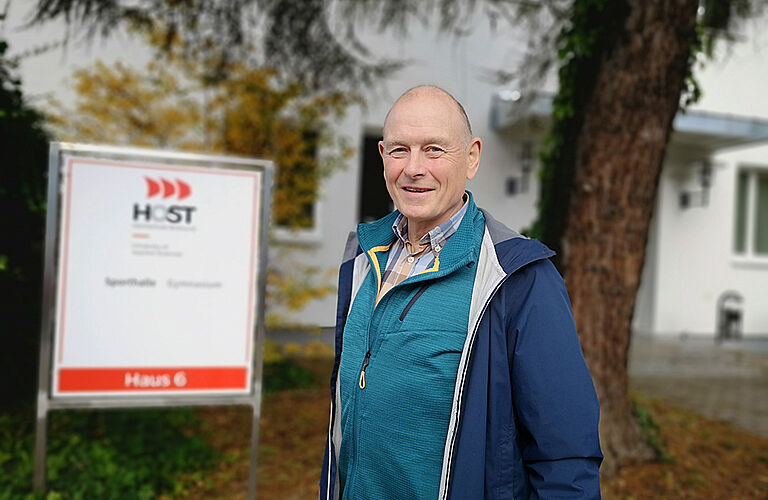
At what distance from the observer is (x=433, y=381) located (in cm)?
141

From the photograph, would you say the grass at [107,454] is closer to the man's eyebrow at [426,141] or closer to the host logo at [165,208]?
the host logo at [165,208]

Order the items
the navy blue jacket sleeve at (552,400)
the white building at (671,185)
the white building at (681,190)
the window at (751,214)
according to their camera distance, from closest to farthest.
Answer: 1. the navy blue jacket sleeve at (552,400)
2. the white building at (671,185)
3. the white building at (681,190)
4. the window at (751,214)

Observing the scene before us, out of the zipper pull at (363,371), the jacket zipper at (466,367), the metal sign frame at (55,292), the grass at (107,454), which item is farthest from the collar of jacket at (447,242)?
the grass at (107,454)

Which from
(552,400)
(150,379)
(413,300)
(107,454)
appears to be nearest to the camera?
(552,400)

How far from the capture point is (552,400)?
1.32 meters

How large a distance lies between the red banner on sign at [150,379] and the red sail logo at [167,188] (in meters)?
0.96

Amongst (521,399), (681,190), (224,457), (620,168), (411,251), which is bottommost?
(224,457)

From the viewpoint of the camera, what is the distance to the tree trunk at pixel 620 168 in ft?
11.8

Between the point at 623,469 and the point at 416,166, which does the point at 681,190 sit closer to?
the point at 623,469

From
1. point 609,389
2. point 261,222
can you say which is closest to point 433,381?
point 261,222

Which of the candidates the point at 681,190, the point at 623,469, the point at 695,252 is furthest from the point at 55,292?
the point at 695,252

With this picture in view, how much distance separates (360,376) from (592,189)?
2.60 m

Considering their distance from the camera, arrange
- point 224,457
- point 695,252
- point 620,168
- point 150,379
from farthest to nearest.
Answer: point 695,252, point 224,457, point 620,168, point 150,379

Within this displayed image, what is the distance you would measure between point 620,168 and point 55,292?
10.6ft
